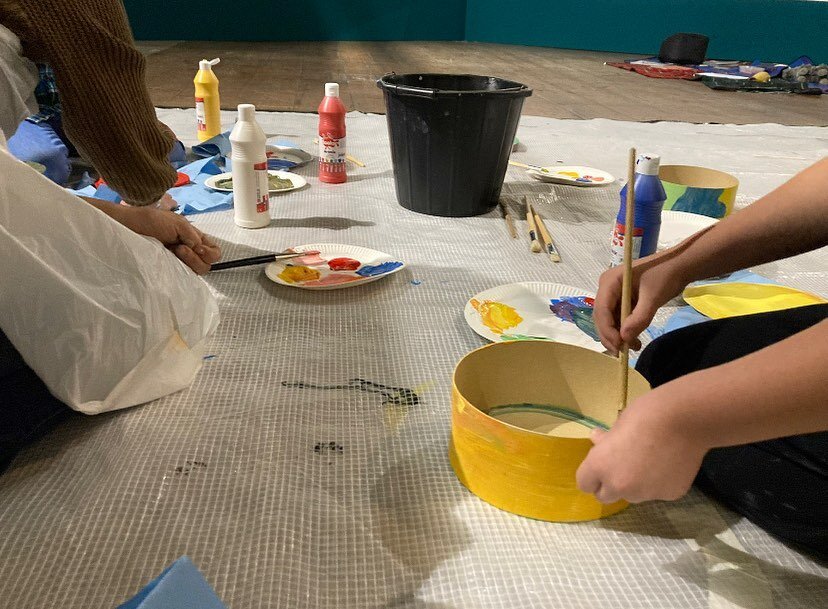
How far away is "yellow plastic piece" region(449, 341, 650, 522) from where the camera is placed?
672mm

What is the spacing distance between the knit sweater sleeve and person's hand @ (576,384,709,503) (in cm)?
72

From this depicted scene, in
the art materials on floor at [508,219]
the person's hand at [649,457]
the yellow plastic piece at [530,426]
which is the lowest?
the art materials on floor at [508,219]

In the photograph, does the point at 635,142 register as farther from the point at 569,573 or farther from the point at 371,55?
the point at 371,55

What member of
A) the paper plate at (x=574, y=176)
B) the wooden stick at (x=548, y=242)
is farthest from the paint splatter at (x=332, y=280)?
the paper plate at (x=574, y=176)

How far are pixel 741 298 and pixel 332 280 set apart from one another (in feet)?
2.22

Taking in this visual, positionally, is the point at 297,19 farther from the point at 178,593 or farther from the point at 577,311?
the point at 178,593

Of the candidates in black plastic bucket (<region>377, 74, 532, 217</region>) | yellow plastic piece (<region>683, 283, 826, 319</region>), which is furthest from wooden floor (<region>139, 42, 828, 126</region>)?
yellow plastic piece (<region>683, 283, 826, 319</region>)

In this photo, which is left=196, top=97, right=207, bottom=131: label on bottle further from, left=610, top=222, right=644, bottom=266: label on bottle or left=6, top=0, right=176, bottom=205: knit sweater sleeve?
left=610, top=222, right=644, bottom=266: label on bottle

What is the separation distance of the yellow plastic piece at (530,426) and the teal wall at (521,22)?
5347mm

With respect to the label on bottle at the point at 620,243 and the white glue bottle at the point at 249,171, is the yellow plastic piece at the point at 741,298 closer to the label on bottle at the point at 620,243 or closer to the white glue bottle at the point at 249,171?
the label on bottle at the point at 620,243

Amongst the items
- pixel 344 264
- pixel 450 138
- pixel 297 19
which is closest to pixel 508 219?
pixel 450 138

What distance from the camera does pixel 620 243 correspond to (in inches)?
49.9

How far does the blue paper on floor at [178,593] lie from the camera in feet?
1.62

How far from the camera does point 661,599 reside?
24.6 inches
